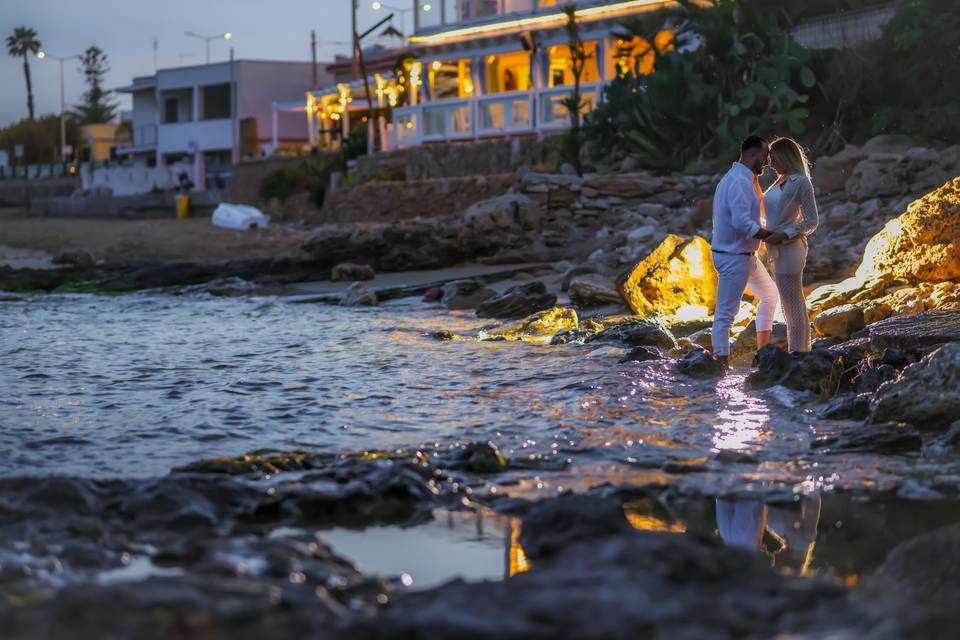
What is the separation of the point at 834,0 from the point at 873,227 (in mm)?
8112

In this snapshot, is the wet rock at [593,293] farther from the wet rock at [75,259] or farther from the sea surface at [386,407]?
the wet rock at [75,259]

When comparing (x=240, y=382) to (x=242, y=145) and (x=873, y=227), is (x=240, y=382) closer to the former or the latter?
(x=873, y=227)

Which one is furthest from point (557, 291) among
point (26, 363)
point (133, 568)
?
point (133, 568)

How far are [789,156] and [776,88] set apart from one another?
12757mm

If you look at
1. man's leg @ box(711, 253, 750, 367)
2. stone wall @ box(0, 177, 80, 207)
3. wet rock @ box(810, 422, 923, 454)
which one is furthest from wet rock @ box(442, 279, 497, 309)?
stone wall @ box(0, 177, 80, 207)

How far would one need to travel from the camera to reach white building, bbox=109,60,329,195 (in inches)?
2343

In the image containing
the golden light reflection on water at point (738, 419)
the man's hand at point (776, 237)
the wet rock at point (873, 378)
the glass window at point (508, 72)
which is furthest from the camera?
the glass window at point (508, 72)

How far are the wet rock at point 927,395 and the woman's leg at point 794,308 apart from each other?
1.54 metres

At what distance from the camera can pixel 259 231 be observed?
31828mm

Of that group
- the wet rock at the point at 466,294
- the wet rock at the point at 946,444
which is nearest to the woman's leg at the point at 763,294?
the wet rock at the point at 946,444

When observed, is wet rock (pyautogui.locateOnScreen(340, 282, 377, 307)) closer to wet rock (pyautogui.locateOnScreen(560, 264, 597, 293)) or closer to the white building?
wet rock (pyautogui.locateOnScreen(560, 264, 597, 293))

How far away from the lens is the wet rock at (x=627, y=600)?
9.74 ft

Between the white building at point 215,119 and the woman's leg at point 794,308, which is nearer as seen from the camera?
the woman's leg at point 794,308

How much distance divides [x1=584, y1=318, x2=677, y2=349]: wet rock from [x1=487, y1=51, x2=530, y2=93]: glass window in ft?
73.5
